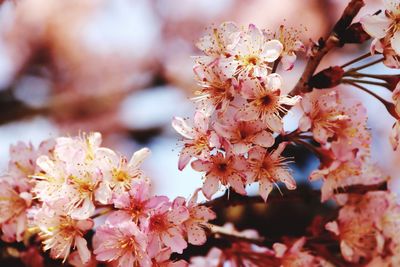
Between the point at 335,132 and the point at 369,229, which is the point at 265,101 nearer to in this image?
the point at 335,132

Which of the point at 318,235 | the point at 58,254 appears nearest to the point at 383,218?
the point at 318,235

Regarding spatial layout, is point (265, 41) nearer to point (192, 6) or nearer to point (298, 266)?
point (298, 266)

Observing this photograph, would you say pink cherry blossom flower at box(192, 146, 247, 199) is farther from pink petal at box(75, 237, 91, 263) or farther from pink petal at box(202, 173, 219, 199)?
pink petal at box(75, 237, 91, 263)

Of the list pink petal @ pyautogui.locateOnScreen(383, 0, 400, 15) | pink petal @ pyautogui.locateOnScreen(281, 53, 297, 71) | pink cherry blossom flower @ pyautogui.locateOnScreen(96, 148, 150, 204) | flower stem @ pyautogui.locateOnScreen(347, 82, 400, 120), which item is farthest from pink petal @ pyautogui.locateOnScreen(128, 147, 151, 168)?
pink petal @ pyautogui.locateOnScreen(383, 0, 400, 15)

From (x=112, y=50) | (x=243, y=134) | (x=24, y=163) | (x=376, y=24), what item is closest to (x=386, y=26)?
(x=376, y=24)

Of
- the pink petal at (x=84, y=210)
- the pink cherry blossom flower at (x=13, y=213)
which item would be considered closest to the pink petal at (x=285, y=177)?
the pink petal at (x=84, y=210)

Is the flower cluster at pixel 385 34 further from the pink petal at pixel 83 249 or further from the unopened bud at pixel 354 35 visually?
the pink petal at pixel 83 249
